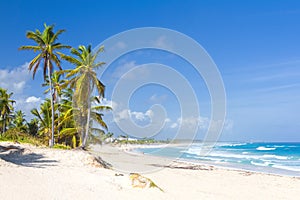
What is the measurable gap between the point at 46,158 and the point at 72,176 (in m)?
4.63

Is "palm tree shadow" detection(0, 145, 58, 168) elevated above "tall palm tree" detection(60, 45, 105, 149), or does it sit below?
below

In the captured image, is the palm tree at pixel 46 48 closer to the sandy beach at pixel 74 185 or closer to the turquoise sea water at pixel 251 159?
the sandy beach at pixel 74 185

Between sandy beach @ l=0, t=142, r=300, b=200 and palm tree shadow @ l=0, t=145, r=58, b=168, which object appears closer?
sandy beach @ l=0, t=142, r=300, b=200

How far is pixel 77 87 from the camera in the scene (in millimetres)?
20266

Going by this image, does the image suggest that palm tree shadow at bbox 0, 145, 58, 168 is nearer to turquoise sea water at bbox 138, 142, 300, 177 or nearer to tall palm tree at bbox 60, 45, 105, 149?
tall palm tree at bbox 60, 45, 105, 149

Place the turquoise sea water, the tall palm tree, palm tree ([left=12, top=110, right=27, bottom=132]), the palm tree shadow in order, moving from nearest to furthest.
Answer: the palm tree shadow < the tall palm tree < the turquoise sea water < palm tree ([left=12, top=110, right=27, bottom=132])

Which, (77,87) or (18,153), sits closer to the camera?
(18,153)

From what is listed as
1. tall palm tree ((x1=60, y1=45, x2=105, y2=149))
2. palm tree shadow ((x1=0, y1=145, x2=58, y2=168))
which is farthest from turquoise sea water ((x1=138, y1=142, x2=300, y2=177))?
palm tree shadow ((x1=0, y1=145, x2=58, y2=168))

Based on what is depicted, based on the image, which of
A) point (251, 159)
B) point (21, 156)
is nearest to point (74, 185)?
point (21, 156)

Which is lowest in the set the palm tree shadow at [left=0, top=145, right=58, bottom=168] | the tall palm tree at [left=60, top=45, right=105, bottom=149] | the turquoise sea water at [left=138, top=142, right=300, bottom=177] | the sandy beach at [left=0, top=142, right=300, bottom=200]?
the turquoise sea water at [left=138, top=142, right=300, bottom=177]

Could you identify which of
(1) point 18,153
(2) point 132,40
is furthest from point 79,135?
(2) point 132,40

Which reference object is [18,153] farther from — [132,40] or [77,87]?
[132,40]

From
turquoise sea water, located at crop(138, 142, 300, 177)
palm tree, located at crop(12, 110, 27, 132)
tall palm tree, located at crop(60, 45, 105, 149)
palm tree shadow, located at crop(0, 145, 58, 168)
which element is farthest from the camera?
palm tree, located at crop(12, 110, 27, 132)

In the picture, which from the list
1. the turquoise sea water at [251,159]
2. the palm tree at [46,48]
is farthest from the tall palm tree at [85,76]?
the turquoise sea water at [251,159]
